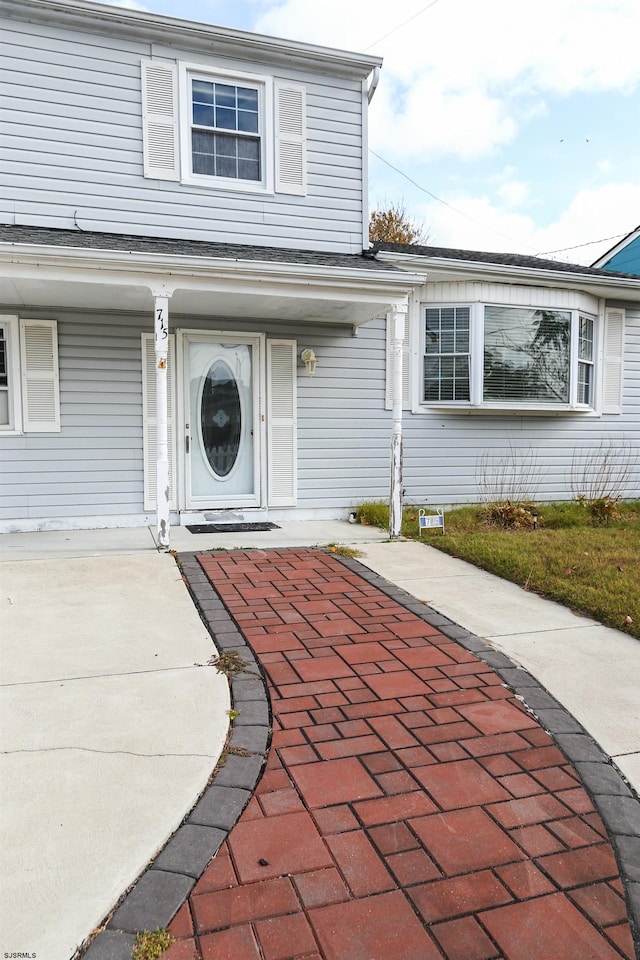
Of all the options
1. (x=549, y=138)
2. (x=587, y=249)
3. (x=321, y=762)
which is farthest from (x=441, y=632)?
(x=587, y=249)

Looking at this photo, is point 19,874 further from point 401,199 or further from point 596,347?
point 401,199

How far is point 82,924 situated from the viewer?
5.49 ft

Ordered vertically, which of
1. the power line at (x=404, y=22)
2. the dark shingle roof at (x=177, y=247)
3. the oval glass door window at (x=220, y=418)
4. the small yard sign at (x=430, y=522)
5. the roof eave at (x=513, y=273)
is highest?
the power line at (x=404, y=22)

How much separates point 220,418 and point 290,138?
3484 millimetres

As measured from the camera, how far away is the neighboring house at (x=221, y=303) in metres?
6.80

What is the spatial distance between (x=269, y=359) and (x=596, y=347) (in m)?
5.06

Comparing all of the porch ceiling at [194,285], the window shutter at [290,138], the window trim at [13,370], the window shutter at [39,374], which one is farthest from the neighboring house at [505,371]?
the window trim at [13,370]

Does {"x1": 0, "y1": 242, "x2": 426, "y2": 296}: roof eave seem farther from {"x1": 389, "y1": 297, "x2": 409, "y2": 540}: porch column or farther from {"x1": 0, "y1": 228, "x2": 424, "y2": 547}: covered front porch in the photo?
{"x1": 389, "y1": 297, "x2": 409, "y2": 540}: porch column

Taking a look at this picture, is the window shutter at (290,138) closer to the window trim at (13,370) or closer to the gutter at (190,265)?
the gutter at (190,265)

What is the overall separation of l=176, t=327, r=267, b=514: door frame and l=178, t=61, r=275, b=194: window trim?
5.63 ft

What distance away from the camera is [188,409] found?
7.66m

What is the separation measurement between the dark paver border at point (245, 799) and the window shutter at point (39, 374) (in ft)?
14.2

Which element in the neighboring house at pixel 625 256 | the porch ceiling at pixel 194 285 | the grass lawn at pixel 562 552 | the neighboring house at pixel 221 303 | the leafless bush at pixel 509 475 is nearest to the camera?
the grass lawn at pixel 562 552

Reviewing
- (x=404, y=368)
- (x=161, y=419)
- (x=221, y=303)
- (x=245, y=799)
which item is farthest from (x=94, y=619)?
(x=404, y=368)
